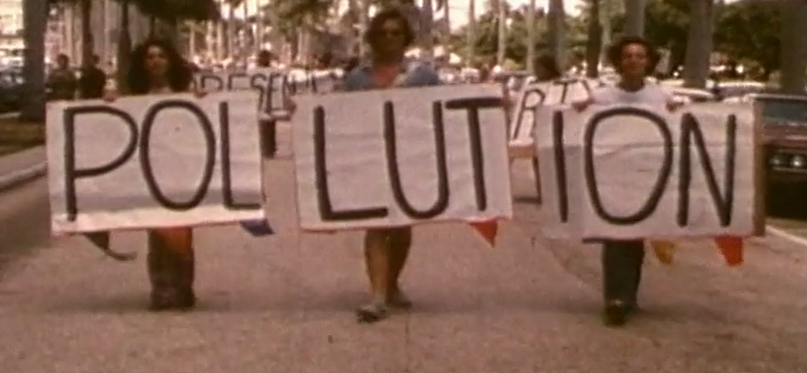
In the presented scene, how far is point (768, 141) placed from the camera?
2181 centimetres

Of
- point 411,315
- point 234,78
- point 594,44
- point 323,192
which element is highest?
point 323,192

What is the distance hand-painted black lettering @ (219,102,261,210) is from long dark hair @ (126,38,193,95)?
13.0 inches

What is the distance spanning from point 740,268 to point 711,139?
3957 millimetres

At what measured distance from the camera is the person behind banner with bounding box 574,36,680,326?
1189 cm

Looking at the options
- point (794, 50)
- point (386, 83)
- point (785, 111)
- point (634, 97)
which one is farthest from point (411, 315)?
point (794, 50)

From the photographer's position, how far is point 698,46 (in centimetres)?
4397

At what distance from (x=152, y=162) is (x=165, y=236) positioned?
1.48 feet

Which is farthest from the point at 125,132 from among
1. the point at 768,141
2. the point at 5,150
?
the point at 5,150

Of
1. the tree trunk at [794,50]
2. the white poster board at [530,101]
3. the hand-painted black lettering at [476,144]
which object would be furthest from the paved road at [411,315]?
the tree trunk at [794,50]

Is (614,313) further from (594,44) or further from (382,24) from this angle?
(594,44)

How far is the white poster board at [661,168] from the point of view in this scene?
12.2 metres

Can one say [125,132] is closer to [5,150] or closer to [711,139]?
[711,139]

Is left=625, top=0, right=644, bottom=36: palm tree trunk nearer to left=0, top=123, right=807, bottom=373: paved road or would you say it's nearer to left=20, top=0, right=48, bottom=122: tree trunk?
left=20, top=0, right=48, bottom=122: tree trunk

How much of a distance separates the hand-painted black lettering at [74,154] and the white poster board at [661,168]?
247 centimetres
